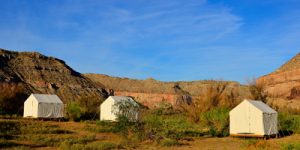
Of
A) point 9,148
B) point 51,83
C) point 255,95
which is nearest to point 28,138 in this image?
point 9,148

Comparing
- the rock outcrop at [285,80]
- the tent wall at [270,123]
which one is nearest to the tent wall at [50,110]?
the tent wall at [270,123]

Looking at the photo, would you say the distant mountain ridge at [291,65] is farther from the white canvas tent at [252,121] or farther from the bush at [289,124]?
the white canvas tent at [252,121]

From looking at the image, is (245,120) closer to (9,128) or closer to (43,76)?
(9,128)

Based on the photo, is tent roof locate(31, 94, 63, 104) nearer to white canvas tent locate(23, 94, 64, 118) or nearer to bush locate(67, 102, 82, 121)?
white canvas tent locate(23, 94, 64, 118)

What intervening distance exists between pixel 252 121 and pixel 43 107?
15.9 meters

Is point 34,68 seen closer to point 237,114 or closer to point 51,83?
point 51,83

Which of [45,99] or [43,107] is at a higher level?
[45,99]

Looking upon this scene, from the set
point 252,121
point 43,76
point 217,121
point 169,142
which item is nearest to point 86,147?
point 169,142

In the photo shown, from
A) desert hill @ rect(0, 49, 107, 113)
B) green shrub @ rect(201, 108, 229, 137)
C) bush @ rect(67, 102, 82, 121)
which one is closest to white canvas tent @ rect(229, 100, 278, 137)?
green shrub @ rect(201, 108, 229, 137)

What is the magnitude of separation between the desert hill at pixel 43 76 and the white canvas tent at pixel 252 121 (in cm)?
3475

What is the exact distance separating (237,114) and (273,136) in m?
2.60

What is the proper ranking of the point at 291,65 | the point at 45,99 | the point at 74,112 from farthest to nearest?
the point at 291,65
the point at 74,112
the point at 45,99

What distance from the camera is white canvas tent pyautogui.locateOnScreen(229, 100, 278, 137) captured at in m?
20.6

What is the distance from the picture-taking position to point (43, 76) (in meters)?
59.9
